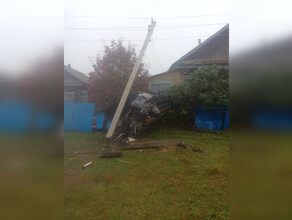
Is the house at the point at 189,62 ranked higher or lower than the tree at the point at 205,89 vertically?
higher

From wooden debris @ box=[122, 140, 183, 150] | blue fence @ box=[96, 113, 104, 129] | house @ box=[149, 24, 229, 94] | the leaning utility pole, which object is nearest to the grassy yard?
wooden debris @ box=[122, 140, 183, 150]

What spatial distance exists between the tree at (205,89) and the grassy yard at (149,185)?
249cm

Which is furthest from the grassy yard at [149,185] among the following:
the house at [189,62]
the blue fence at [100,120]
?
the house at [189,62]

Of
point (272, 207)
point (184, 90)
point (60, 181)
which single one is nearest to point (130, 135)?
point (184, 90)

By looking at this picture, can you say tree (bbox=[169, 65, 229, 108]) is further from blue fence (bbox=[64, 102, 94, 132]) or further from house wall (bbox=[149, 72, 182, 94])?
blue fence (bbox=[64, 102, 94, 132])

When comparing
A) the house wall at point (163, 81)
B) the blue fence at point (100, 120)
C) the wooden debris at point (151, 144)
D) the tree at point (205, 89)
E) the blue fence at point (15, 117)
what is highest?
the house wall at point (163, 81)

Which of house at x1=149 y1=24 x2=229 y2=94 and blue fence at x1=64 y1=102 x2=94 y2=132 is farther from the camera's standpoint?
house at x1=149 y1=24 x2=229 y2=94

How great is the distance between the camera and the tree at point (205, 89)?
6508 mm

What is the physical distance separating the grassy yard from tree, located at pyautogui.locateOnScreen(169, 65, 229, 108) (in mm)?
2493

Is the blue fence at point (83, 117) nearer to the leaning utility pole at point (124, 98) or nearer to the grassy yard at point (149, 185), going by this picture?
the leaning utility pole at point (124, 98)

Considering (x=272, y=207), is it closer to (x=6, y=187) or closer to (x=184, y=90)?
(x=6, y=187)

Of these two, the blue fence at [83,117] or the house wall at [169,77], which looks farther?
the house wall at [169,77]

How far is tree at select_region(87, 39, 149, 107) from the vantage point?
797cm

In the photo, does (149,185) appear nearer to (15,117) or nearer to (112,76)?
(15,117)
